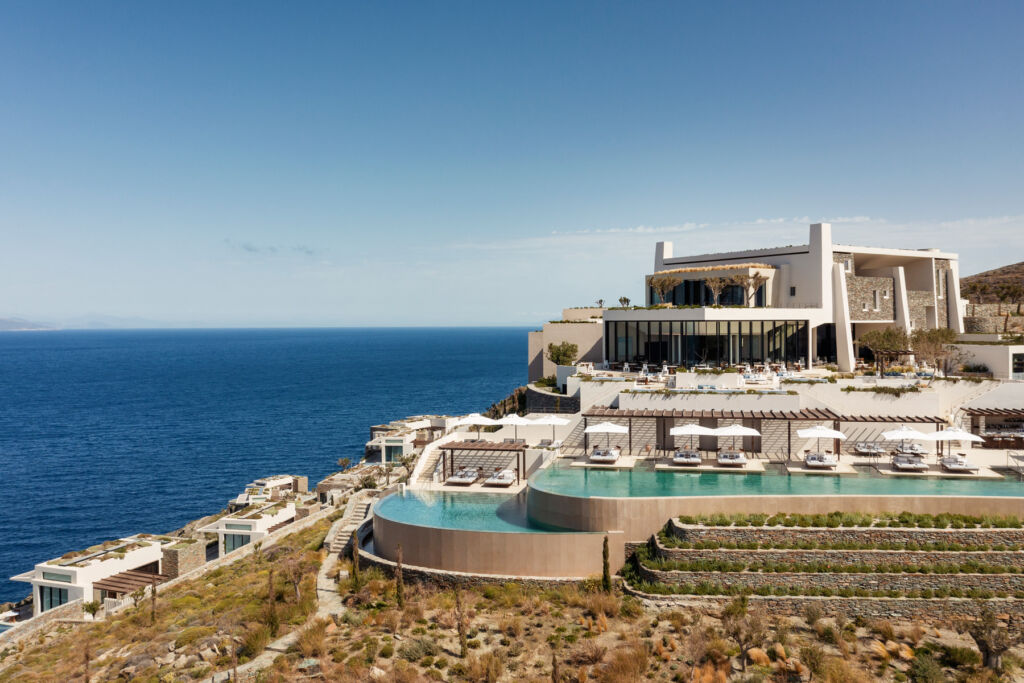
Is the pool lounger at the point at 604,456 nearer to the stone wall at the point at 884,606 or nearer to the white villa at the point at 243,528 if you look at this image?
the stone wall at the point at 884,606

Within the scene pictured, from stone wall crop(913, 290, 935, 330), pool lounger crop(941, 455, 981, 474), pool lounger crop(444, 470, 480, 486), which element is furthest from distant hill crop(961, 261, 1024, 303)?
pool lounger crop(444, 470, 480, 486)

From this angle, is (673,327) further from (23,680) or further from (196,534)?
(23,680)

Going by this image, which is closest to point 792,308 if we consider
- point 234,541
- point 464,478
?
point 464,478

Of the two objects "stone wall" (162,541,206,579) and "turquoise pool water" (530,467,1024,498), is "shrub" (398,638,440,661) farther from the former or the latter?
"stone wall" (162,541,206,579)

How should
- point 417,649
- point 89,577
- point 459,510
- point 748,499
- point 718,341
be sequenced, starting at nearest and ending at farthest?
point 417,649
point 748,499
point 459,510
point 89,577
point 718,341

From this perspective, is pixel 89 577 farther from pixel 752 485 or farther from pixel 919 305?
pixel 919 305

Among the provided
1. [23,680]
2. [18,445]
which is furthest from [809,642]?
[18,445]
